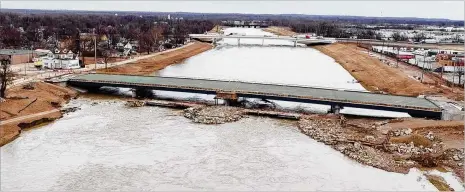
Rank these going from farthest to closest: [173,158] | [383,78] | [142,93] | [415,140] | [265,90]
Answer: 1. [383,78]
2. [142,93]
3. [265,90]
4. [415,140]
5. [173,158]

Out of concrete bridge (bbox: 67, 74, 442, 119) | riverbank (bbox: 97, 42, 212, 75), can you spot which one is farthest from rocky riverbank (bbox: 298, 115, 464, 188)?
riverbank (bbox: 97, 42, 212, 75)

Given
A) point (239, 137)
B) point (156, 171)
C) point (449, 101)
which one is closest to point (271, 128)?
point (239, 137)

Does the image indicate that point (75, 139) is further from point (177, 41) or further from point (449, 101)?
point (177, 41)

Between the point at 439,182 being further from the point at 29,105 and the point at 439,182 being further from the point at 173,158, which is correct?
the point at 29,105

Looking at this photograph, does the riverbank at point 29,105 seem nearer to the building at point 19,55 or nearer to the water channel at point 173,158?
the water channel at point 173,158

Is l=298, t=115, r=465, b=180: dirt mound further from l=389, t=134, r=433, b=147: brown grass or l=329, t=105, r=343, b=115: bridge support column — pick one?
l=329, t=105, r=343, b=115: bridge support column

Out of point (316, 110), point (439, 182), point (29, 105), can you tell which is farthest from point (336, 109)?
point (29, 105)
